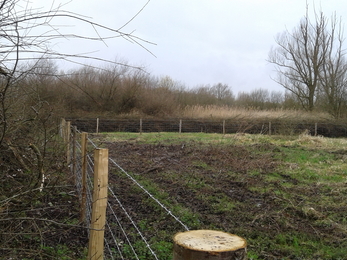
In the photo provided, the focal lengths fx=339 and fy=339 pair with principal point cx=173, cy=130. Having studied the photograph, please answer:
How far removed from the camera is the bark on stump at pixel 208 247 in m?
1.13

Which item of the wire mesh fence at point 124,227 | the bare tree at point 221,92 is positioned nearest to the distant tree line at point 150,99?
the bare tree at point 221,92

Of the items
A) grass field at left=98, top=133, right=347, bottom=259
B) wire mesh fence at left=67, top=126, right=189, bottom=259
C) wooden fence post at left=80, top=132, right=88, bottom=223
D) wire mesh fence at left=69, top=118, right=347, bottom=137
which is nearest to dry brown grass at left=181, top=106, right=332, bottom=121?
wire mesh fence at left=69, top=118, right=347, bottom=137

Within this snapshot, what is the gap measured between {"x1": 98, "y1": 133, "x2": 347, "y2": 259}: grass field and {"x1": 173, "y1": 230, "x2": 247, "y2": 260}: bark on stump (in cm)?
272

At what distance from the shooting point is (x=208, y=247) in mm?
1155

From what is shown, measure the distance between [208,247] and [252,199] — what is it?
550cm

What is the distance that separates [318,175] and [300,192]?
200 cm

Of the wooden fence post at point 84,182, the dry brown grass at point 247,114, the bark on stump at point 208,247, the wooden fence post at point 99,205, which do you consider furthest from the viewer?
the dry brown grass at point 247,114

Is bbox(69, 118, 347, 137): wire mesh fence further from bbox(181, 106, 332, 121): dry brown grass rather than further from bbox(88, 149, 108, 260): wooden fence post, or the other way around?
bbox(88, 149, 108, 260): wooden fence post

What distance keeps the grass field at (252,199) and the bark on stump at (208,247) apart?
272 centimetres

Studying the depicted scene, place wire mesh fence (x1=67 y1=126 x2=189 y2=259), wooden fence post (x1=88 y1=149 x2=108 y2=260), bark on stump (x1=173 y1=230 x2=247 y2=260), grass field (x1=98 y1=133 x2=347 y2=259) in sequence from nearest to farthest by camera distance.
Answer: bark on stump (x1=173 y1=230 x2=247 y2=260)
wooden fence post (x1=88 y1=149 x2=108 y2=260)
wire mesh fence (x1=67 y1=126 x2=189 y2=259)
grass field (x1=98 y1=133 x2=347 y2=259)

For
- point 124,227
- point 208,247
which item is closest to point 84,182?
point 124,227

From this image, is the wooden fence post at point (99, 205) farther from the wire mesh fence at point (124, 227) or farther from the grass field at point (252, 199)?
the grass field at point (252, 199)

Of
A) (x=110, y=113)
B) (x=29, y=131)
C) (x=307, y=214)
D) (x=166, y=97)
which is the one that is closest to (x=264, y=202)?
(x=307, y=214)

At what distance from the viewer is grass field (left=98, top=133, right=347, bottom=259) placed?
4434 millimetres
